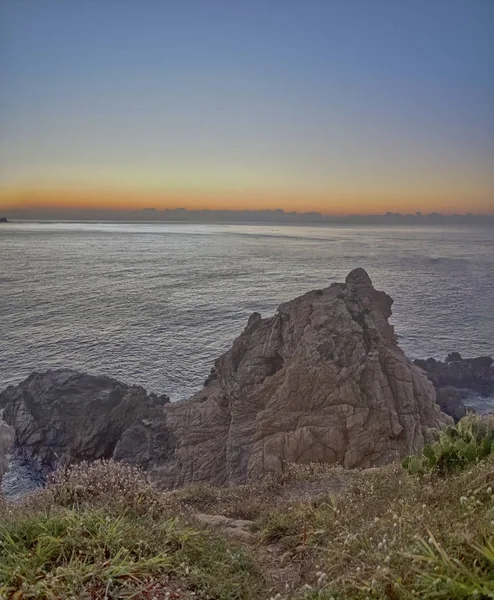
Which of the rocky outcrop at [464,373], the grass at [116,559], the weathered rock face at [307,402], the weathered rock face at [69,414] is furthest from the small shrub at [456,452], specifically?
the rocky outcrop at [464,373]

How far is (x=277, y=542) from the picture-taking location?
4.78 meters

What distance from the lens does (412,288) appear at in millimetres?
42031

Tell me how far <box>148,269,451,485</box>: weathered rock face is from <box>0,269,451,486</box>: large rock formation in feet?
0.15

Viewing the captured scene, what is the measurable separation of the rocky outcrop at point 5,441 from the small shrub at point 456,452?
19.4m

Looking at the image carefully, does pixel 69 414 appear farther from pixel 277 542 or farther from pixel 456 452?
pixel 456 452

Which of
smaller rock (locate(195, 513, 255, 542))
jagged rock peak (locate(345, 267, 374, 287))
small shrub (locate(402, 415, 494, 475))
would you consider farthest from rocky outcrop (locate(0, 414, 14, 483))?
small shrub (locate(402, 415, 494, 475))

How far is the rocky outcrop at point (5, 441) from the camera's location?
19.3 meters

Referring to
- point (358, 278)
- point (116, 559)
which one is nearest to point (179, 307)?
point (358, 278)

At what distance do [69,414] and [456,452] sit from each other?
67.2 ft

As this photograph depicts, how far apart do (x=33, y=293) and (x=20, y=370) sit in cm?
1563

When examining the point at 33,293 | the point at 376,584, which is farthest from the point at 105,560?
the point at 33,293

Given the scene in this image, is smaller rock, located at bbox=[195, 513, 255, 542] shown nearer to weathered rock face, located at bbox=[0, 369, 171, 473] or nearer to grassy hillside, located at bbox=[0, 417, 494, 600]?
grassy hillside, located at bbox=[0, 417, 494, 600]

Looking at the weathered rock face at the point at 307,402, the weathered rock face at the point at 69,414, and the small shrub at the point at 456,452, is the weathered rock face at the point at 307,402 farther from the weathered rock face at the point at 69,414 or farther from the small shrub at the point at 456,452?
the small shrub at the point at 456,452

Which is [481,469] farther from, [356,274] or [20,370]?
[20,370]
